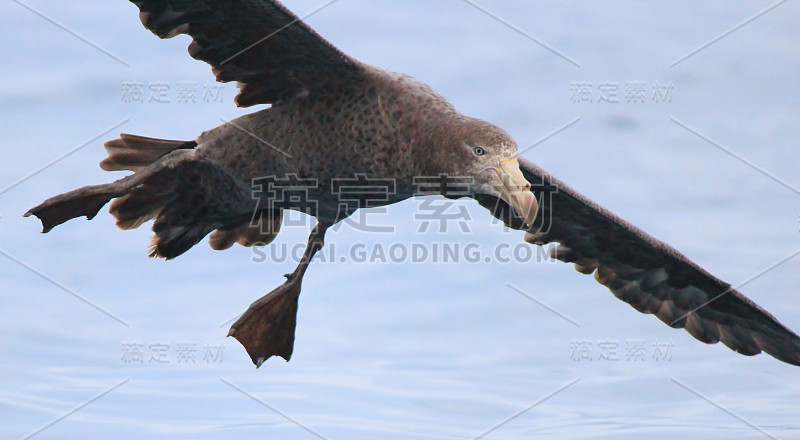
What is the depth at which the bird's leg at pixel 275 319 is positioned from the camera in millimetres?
9039

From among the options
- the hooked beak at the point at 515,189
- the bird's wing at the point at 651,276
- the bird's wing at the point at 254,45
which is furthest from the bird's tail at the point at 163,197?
the bird's wing at the point at 651,276

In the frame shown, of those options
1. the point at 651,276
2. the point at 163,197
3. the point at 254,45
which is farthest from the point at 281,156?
the point at 651,276

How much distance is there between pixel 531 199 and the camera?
22.7 feet

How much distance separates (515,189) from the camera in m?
7.00

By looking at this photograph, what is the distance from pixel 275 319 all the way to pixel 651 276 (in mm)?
3268

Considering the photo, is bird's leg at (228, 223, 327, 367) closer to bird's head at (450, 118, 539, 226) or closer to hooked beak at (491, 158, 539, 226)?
bird's head at (450, 118, 539, 226)

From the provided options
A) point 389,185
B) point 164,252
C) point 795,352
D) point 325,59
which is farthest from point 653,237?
point 164,252

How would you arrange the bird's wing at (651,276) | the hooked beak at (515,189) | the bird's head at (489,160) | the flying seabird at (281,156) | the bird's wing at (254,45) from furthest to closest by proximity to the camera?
the bird's wing at (651,276) < the bird's wing at (254,45) < the flying seabird at (281,156) < the bird's head at (489,160) < the hooked beak at (515,189)

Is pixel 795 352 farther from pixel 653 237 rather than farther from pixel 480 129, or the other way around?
pixel 480 129

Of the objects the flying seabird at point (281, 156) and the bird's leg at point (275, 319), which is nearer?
the flying seabird at point (281, 156)

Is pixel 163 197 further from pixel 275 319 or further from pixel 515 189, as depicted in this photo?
pixel 515 189

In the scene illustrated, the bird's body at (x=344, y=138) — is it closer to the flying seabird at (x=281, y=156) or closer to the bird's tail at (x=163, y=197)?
the flying seabird at (x=281, y=156)

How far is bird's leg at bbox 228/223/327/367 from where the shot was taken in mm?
9039

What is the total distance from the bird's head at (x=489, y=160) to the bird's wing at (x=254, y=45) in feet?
3.48
